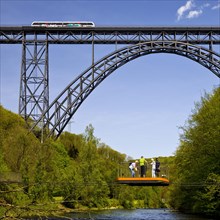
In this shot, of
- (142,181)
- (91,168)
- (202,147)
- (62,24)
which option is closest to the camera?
(142,181)

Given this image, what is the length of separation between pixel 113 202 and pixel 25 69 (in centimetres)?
2199

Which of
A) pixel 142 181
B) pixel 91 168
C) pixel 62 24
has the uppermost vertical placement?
pixel 62 24

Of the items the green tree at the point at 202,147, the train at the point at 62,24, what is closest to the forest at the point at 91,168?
the green tree at the point at 202,147

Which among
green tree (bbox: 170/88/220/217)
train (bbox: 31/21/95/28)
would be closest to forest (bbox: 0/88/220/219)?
green tree (bbox: 170/88/220/217)

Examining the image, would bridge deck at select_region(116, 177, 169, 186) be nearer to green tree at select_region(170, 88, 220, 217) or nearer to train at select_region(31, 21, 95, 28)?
green tree at select_region(170, 88, 220, 217)

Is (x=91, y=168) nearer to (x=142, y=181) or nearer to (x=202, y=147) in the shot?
(x=202, y=147)

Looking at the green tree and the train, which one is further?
the train

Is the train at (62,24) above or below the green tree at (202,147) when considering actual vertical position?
above

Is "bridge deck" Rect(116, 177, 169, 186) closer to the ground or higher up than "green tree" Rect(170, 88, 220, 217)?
closer to the ground

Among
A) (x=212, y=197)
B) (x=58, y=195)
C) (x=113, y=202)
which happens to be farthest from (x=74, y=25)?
(x=113, y=202)

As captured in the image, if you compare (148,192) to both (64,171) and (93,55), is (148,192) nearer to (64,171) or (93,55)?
(64,171)

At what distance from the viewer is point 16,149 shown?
1341 inches

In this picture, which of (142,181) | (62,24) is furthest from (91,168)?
(142,181)

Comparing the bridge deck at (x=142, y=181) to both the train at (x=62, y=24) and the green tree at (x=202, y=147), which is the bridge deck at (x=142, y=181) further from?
the train at (x=62, y=24)
